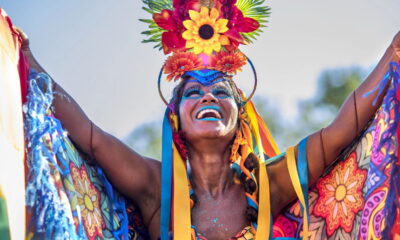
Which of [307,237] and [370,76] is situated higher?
[370,76]

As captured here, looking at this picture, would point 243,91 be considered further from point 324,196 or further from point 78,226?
point 78,226

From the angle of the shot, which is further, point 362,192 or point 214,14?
point 214,14

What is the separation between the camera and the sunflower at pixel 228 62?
442 centimetres

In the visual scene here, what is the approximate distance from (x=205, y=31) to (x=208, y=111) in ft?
1.39

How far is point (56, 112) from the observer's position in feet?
12.6

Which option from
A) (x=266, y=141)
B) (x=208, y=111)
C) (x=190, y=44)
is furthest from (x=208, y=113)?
(x=266, y=141)

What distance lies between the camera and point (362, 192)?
395 centimetres

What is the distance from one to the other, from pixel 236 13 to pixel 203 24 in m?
0.18

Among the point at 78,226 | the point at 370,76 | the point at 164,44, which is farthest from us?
the point at 164,44

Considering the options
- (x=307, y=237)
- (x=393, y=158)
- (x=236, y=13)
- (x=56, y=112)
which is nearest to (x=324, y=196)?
(x=307, y=237)

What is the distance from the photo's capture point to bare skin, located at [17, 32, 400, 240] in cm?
393

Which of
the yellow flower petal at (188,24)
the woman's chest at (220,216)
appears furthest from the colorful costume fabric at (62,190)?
the yellow flower petal at (188,24)

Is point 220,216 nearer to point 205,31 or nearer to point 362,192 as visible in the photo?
point 362,192

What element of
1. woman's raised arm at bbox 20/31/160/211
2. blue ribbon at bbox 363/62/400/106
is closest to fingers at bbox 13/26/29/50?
woman's raised arm at bbox 20/31/160/211
